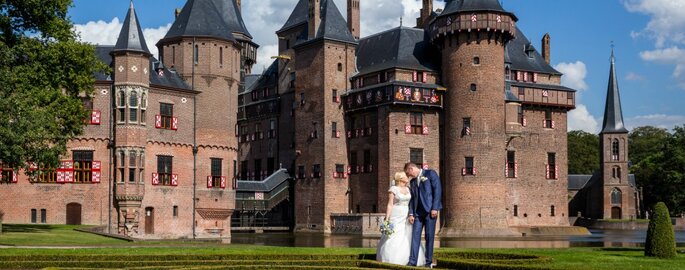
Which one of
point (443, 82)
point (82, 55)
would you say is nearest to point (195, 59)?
point (82, 55)

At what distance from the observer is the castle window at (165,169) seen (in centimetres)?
4409

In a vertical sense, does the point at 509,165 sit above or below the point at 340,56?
below

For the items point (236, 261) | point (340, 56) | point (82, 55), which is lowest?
point (236, 261)

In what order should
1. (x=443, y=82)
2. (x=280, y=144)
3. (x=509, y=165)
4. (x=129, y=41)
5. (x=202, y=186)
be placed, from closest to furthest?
(x=129, y=41), (x=202, y=186), (x=443, y=82), (x=509, y=165), (x=280, y=144)

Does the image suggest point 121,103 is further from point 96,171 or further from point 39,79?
point 39,79

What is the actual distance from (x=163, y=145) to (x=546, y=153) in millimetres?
31956

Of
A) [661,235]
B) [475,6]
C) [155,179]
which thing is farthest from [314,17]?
[661,235]

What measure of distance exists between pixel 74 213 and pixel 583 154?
76401mm

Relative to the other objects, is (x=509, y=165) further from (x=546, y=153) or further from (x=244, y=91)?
(x=244, y=91)

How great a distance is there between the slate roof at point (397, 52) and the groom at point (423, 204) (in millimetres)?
42085

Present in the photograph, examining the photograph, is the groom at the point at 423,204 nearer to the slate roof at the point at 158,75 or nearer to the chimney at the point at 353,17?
the slate roof at the point at 158,75

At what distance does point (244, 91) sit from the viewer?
251 feet

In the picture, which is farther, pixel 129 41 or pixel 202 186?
pixel 202 186

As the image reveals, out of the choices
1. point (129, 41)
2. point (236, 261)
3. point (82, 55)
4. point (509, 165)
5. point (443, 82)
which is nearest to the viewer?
point (236, 261)
